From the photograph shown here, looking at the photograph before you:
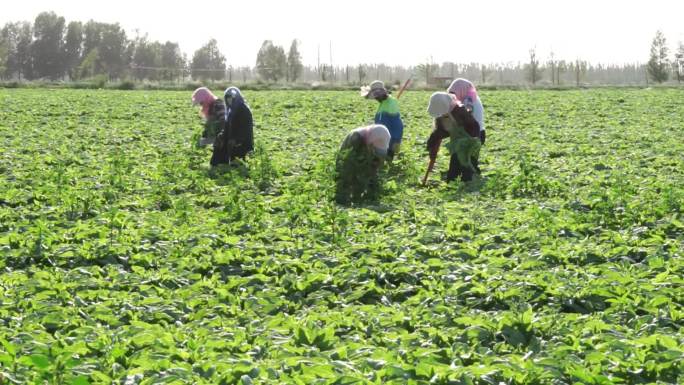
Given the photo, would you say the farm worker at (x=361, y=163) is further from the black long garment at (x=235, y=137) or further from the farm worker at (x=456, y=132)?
the black long garment at (x=235, y=137)

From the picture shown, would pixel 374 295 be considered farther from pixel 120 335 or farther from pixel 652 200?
pixel 652 200

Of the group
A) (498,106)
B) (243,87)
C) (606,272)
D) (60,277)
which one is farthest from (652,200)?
(243,87)

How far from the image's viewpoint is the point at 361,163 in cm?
1022

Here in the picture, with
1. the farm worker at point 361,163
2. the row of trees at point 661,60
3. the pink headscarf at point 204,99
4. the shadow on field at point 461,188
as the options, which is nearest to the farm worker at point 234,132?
the pink headscarf at point 204,99

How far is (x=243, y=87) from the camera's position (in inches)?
1741

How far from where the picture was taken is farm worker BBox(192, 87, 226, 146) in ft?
45.1

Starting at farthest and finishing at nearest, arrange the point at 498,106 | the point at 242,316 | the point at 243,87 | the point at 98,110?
the point at 243,87, the point at 498,106, the point at 98,110, the point at 242,316

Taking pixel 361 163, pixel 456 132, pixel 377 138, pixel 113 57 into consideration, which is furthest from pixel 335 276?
pixel 113 57

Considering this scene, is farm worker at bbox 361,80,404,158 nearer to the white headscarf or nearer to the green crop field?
the green crop field

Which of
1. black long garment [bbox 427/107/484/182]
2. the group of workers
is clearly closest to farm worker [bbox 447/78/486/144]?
the group of workers

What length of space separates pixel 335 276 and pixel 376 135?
12.9 ft

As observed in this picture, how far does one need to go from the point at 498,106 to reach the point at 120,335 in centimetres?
2342

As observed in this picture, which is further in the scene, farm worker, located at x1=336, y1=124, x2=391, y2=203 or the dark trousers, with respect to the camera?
the dark trousers

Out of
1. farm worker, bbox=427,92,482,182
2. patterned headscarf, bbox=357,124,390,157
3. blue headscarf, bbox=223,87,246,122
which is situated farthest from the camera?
blue headscarf, bbox=223,87,246,122
